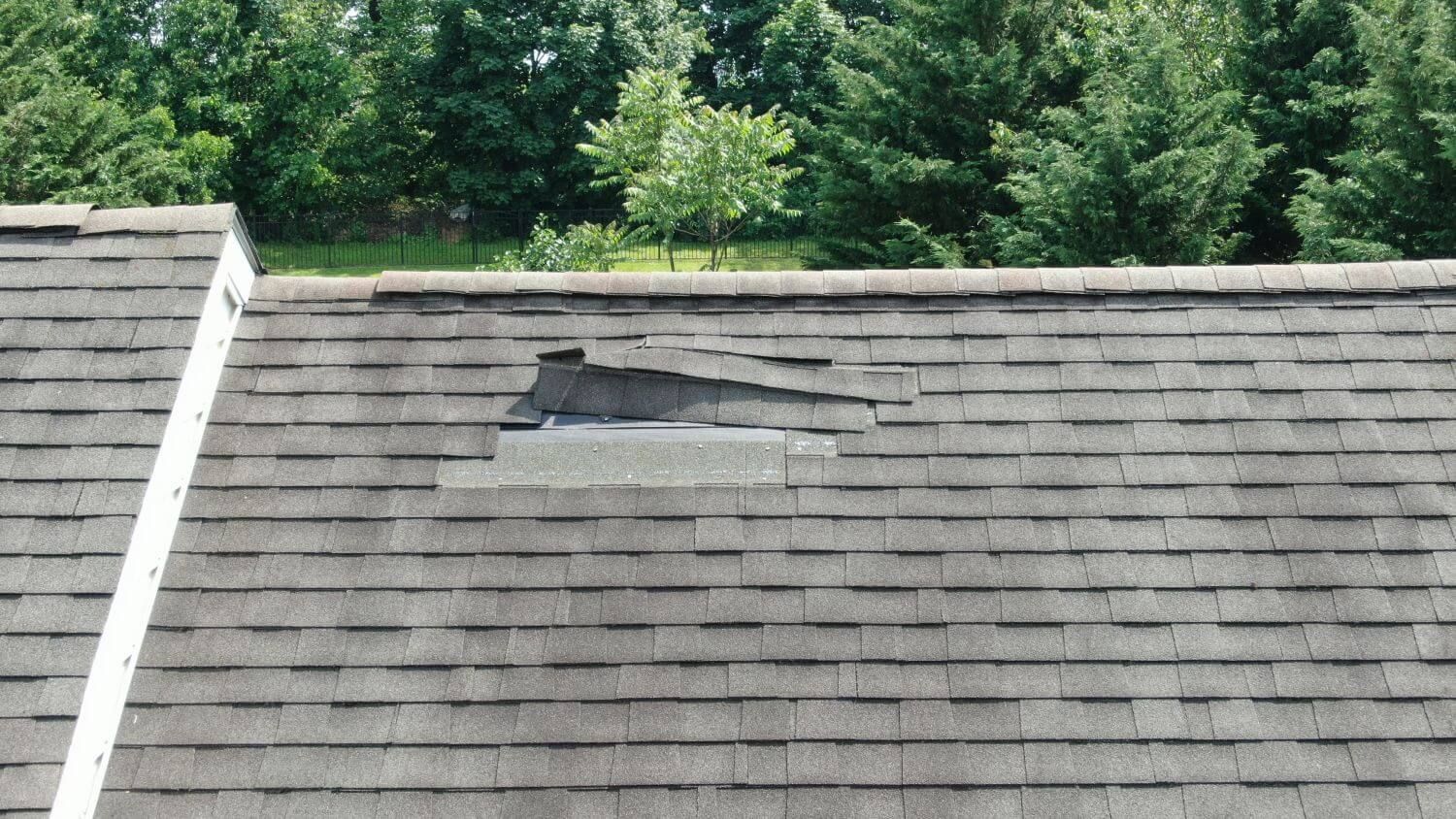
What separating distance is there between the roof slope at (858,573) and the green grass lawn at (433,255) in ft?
82.7

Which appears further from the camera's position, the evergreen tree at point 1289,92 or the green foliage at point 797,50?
the green foliage at point 797,50

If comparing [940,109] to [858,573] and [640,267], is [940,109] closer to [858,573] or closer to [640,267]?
[640,267]

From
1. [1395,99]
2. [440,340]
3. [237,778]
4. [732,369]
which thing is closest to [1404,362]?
[732,369]

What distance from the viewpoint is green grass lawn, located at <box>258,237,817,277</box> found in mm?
31781

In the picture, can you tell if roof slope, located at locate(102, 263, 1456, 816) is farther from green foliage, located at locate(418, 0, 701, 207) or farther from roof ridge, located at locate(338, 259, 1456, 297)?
green foliage, located at locate(418, 0, 701, 207)

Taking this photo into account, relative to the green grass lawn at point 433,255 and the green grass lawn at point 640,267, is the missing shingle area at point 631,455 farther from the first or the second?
the green grass lawn at point 433,255

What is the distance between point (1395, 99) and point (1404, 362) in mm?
11302

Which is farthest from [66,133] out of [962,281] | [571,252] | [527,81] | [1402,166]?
[962,281]

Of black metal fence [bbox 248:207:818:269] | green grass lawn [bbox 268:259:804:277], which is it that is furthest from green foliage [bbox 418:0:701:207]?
green grass lawn [bbox 268:259:804:277]

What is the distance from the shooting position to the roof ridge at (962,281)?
5.84 m

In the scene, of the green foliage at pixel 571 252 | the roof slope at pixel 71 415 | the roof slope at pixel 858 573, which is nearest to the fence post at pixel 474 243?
the green foliage at pixel 571 252

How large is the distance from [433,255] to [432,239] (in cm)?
161

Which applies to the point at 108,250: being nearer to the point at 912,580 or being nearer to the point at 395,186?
the point at 912,580

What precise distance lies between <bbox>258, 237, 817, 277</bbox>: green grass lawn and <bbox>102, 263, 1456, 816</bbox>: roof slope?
2522 centimetres
